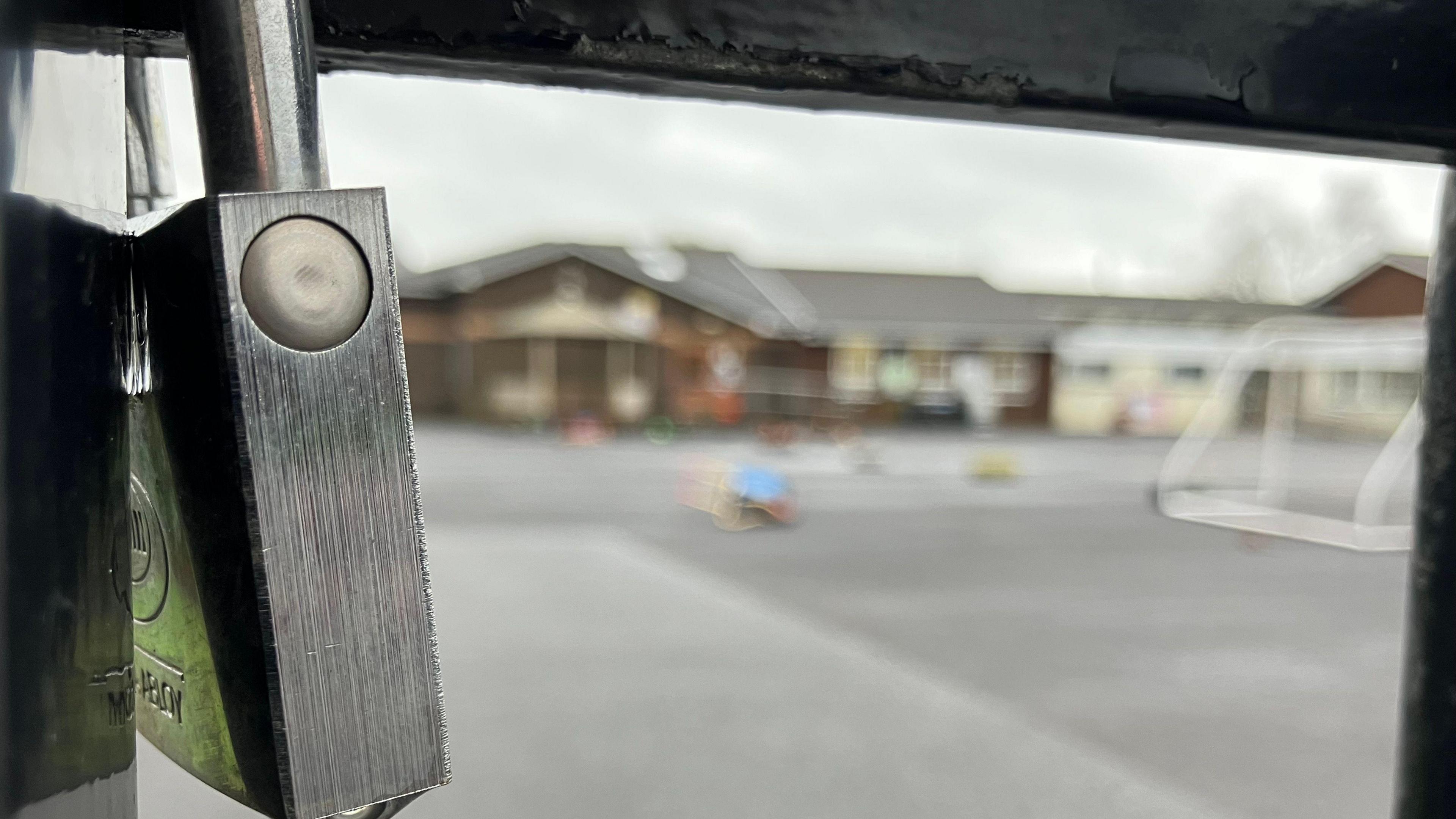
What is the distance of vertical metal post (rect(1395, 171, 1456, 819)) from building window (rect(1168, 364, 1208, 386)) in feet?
88.3

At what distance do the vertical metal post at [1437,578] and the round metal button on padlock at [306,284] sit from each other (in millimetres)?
513

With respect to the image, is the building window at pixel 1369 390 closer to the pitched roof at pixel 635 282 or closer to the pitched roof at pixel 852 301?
the pitched roof at pixel 852 301

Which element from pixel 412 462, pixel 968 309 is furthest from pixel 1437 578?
pixel 968 309

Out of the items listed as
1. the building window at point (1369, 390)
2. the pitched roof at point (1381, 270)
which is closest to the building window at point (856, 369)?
the building window at point (1369, 390)

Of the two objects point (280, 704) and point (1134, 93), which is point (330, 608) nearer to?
point (280, 704)

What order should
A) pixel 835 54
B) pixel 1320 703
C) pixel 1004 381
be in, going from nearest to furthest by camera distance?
pixel 835 54, pixel 1320 703, pixel 1004 381

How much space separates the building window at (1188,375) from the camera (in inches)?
989

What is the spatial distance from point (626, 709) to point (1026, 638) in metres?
2.48

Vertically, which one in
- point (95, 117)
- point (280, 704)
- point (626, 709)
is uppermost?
point (95, 117)

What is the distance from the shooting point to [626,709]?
340cm

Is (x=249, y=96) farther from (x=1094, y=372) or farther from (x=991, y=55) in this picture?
(x=1094, y=372)

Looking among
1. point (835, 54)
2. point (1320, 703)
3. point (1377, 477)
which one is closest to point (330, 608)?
point (835, 54)

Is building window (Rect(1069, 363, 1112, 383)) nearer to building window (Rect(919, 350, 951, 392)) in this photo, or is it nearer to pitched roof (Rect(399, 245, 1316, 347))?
pitched roof (Rect(399, 245, 1316, 347))

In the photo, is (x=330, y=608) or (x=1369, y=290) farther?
(x=1369, y=290)
